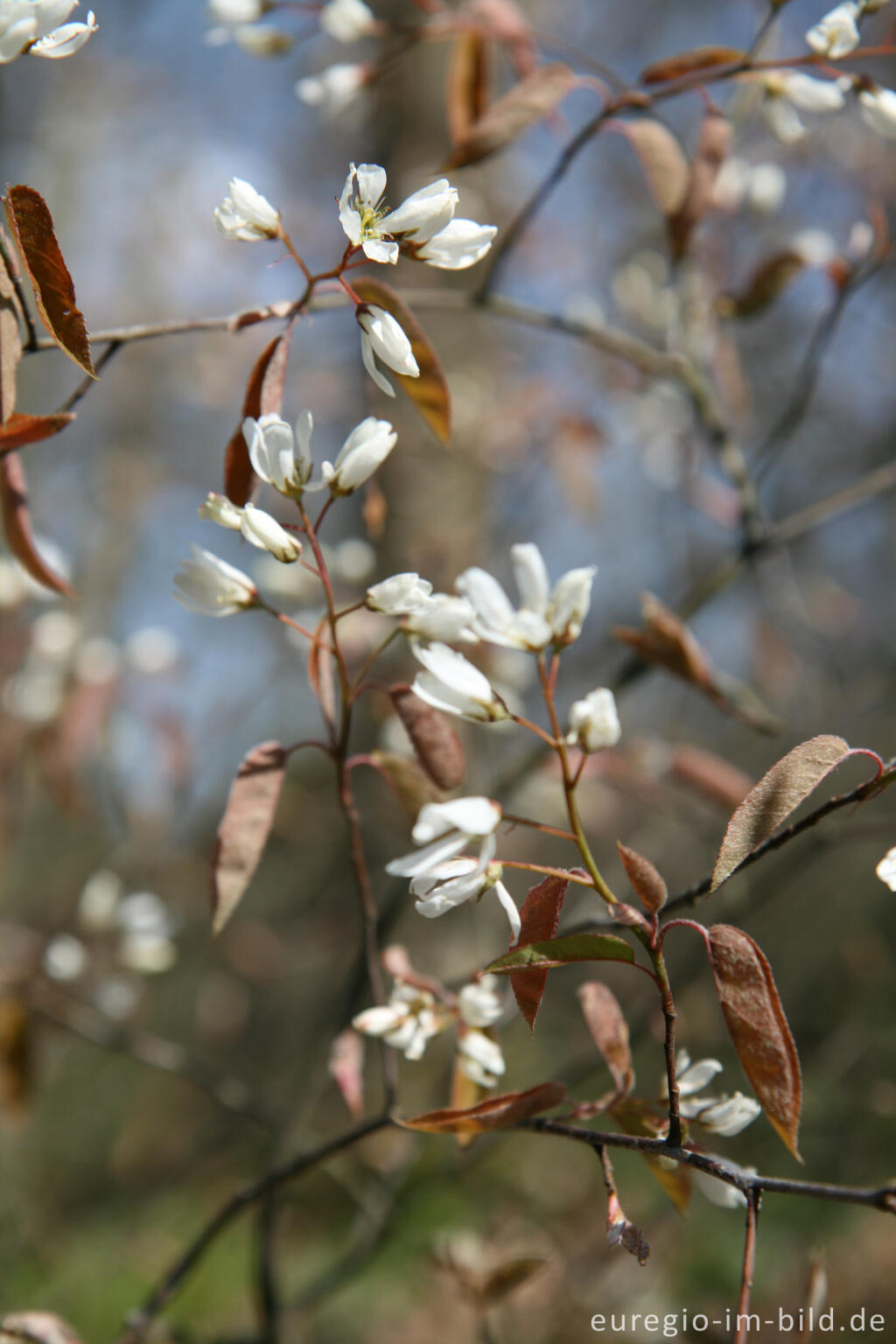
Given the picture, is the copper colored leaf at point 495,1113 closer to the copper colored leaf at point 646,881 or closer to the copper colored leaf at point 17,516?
the copper colored leaf at point 646,881

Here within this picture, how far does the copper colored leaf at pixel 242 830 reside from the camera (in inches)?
20.0

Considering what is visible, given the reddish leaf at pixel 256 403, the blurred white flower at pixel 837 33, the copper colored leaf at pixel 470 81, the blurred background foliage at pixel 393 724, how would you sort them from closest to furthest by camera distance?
1. the reddish leaf at pixel 256 403
2. the blurred white flower at pixel 837 33
3. the copper colored leaf at pixel 470 81
4. the blurred background foliage at pixel 393 724

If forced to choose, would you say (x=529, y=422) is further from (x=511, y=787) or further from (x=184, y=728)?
(x=511, y=787)

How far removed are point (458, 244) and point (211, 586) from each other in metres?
0.23

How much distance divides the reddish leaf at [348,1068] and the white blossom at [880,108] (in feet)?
2.66

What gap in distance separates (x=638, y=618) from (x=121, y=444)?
3.18 m

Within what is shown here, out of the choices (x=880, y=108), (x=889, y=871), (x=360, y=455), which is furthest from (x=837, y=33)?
(x=889, y=871)

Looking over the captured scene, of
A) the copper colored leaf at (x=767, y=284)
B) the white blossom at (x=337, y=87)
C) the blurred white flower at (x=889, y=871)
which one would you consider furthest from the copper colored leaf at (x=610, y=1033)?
the white blossom at (x=337, y=87)

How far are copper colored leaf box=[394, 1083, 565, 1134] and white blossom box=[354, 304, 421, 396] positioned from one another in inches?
14.6

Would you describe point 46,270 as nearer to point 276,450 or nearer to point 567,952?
point 276,450

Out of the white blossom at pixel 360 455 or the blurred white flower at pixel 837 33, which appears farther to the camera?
the blurred white flower at pixel 837 33

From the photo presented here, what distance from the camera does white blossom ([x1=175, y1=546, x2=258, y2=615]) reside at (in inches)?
20.1

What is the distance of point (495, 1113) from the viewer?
0.47 meters

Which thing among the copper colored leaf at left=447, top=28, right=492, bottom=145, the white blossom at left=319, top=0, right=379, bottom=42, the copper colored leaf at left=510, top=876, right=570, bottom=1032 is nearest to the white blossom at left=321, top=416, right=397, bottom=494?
the copper colored leaf at left=510, top=876, right=570, bottom=1032
